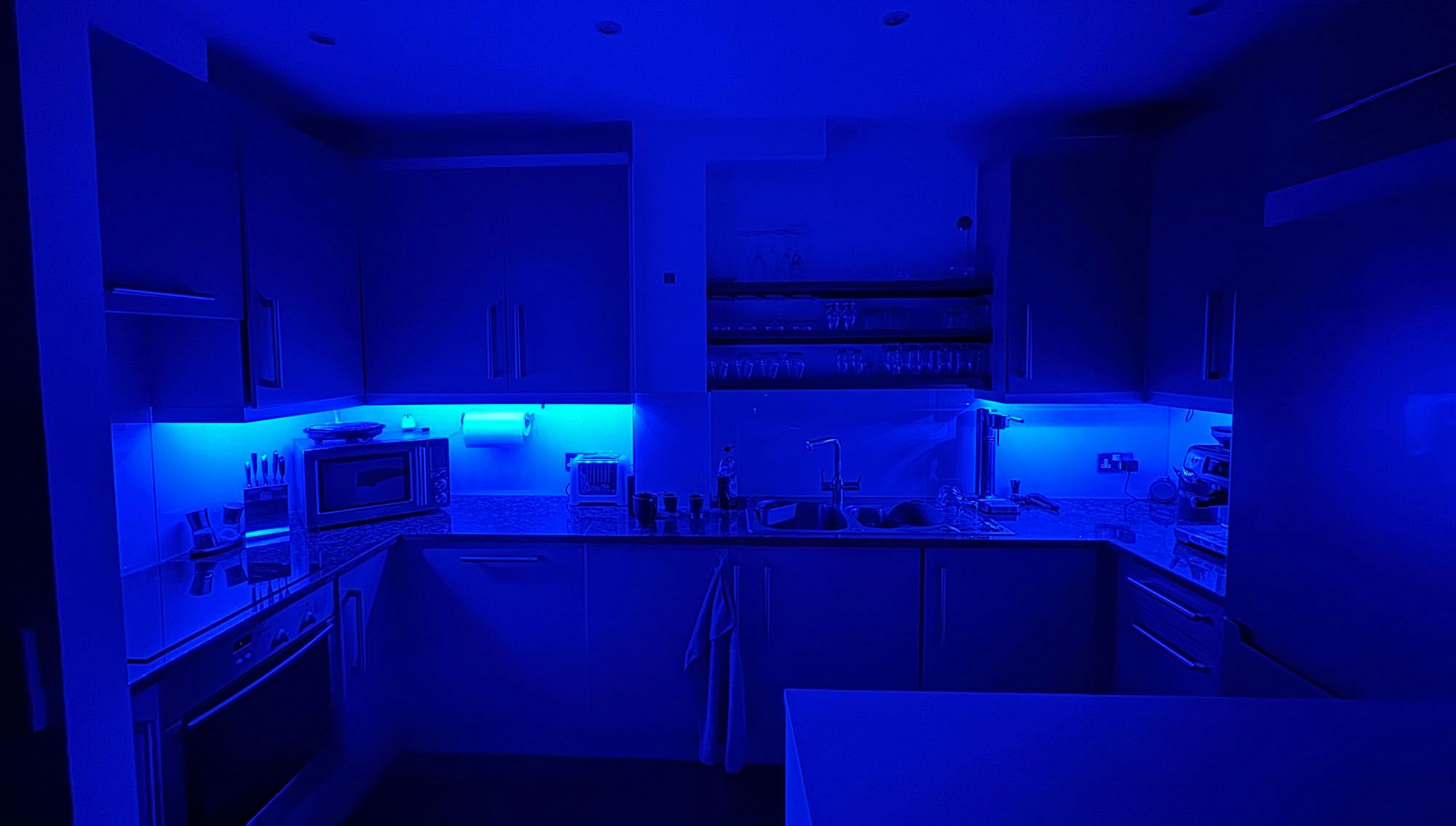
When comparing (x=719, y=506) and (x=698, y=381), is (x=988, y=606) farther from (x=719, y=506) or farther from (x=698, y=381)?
(x=698, y=381)

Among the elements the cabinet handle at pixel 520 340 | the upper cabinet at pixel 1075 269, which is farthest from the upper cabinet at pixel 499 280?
the upper cabinet at pixel 1075 269

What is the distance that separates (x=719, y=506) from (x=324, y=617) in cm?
150

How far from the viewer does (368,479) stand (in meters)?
2.78

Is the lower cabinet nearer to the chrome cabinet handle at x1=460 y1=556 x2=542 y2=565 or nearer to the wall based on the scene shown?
the chrome cabinet handle at x1=460 y1=556 x2=542 y2=565

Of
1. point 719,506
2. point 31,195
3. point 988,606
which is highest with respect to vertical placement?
point 31,195

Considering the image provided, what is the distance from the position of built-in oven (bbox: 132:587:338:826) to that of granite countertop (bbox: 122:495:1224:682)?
0.22ft

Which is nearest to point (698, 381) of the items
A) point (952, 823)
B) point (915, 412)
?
point (915, 412)

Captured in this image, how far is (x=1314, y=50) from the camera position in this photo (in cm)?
115

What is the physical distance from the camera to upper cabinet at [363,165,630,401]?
2826 millimetres

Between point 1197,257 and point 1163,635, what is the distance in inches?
51.3

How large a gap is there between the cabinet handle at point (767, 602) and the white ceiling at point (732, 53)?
5.90 ft

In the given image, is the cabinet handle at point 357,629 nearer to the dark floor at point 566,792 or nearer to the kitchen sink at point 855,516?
the dark floor at point 566,792

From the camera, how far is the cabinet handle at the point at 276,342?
2291 mm

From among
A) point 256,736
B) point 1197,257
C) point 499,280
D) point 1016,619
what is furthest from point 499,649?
point 1197,257
